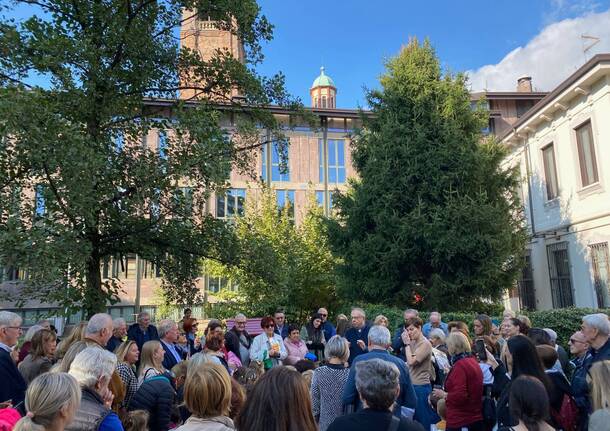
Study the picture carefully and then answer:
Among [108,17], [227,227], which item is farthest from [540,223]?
[108,17]

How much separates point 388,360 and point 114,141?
6752mm

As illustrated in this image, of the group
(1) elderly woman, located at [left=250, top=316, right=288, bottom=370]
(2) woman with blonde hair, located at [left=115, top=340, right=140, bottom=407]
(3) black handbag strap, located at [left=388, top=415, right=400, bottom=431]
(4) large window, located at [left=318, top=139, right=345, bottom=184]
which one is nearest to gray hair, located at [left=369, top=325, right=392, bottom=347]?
(3) black handbag strap, located at [left=388, top=415, right=400, bottom=431]

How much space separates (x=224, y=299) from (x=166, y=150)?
58.4 ft

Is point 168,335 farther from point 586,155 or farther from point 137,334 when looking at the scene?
point 586,155

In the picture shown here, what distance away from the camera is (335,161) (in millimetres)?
34625

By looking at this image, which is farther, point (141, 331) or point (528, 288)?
point (528, 288)

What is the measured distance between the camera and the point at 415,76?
49.0ft

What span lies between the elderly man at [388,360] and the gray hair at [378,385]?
980mm

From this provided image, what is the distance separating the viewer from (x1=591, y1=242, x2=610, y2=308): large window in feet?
46.7

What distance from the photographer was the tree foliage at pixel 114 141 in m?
5.69

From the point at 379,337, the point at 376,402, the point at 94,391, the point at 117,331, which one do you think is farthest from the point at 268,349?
the point at 376,402

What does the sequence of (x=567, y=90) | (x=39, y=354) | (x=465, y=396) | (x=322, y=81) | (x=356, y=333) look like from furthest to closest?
(x=322, y=81) < (x=567, y=90) < (x=356, y=333) < (x=39, y=354) < (x=465, y=396)

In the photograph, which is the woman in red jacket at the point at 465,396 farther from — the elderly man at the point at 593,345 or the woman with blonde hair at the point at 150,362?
the woman with blonde hair at the point at 150,362

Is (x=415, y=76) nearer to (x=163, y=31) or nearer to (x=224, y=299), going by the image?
(x=163, y=31)
